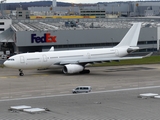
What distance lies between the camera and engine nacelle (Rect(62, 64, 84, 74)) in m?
73.5

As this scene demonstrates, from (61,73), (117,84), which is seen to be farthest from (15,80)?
(117,84)

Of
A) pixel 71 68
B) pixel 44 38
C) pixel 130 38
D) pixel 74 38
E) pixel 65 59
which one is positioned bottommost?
pixel 71 68

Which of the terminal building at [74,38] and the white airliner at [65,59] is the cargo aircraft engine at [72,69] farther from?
the terminal building at [74,38]

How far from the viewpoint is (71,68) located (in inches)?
2899

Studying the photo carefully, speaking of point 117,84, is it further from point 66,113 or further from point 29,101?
point 66,113

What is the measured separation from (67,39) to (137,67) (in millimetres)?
28195

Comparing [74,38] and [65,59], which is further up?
[74,38]

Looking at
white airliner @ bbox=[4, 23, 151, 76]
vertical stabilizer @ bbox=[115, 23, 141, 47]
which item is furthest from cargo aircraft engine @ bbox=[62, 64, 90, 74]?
vertical stabilizer @ bbox=[115, 23, 141, 47]

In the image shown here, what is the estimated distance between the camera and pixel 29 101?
4325 cm

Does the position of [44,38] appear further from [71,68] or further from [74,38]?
[71,68]

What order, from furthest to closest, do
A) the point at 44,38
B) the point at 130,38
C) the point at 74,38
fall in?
the point at 74,38
the point at 44,38
the point at 130,38

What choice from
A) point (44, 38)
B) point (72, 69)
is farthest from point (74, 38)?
point (72, 69)

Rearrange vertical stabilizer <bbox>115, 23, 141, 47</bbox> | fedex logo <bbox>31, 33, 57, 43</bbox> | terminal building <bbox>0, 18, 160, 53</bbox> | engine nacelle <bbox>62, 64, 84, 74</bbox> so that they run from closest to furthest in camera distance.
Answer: engine nacelle <bbox>62, 64, 84, 74</bbox>, vertical stabilizer <bbox>115, 23, 141, 47</bbox>, terminal building <bbox>0, 18, 160, 53</bbox>, fedex logo <bbox>31, 33, 57, 43</bbox>

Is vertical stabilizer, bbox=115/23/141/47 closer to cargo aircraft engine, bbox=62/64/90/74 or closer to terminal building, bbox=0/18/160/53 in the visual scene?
cargo aircraft engine, bbox=62/64/90/74
